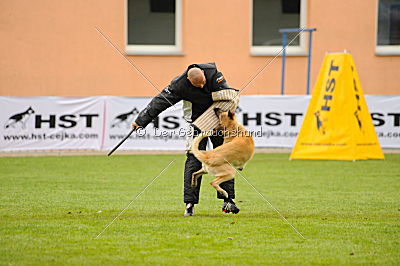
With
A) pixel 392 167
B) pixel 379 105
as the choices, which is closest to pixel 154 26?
pixel 379 105

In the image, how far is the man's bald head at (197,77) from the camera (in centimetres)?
773

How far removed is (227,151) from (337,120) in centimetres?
854

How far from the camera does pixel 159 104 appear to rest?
803 centimetres

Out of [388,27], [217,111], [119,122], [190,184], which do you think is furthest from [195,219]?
[388,27]

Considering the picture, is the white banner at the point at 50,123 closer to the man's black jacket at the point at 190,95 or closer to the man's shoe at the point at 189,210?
the man's shoe at the point at 189,210

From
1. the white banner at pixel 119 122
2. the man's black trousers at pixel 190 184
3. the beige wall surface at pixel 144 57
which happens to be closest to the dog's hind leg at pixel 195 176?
the man's black trousers at pixel 190 184

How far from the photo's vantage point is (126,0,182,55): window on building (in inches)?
828

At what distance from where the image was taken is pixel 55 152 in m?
17.1

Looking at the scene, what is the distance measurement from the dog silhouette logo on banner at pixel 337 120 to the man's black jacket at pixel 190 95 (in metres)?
8.00

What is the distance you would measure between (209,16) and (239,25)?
92cm

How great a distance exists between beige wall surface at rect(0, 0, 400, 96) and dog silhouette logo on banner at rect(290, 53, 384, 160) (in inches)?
190

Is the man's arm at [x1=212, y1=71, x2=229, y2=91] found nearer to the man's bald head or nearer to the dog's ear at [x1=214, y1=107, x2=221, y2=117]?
the man's bald head

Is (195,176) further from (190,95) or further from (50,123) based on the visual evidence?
(50,123)

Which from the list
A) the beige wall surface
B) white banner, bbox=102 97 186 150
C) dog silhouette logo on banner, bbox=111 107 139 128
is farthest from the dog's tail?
the beige wall surface
